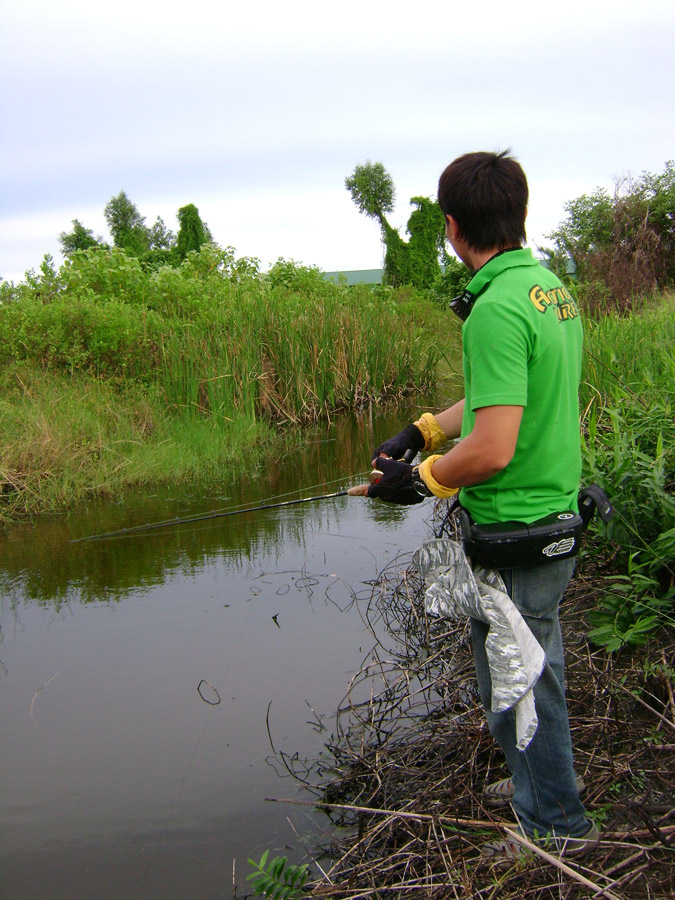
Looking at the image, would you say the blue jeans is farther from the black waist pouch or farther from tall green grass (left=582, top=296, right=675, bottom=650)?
tall green grass (left=582, top=296, right=675, bottom=650)

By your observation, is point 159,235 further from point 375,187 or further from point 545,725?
point 545,725

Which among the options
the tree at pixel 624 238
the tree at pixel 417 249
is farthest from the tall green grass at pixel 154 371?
the tree at pixel 417 249

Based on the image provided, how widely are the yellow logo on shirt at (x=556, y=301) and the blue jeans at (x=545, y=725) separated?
65cm

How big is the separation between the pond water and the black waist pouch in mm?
1367

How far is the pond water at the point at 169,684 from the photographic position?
9.21ft

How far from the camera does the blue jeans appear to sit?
6.93ft

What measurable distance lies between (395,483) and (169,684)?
207 cm

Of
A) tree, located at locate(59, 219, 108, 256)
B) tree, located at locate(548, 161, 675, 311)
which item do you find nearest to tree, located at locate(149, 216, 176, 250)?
tree, located at locate(59, 219, 108, 256)

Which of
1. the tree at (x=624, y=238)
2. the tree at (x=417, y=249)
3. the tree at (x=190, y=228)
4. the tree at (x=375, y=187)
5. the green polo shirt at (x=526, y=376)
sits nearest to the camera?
the green polo shirt at (x=526, y=376)

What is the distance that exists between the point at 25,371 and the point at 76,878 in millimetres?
6960

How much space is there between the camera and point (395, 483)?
7.75ft

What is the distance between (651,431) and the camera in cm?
393

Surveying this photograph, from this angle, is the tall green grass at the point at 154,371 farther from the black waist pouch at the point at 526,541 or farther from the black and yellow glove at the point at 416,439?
the black waist pouch at the point at 526,541

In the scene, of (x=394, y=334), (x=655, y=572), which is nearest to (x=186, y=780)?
(x=655, y=572)
